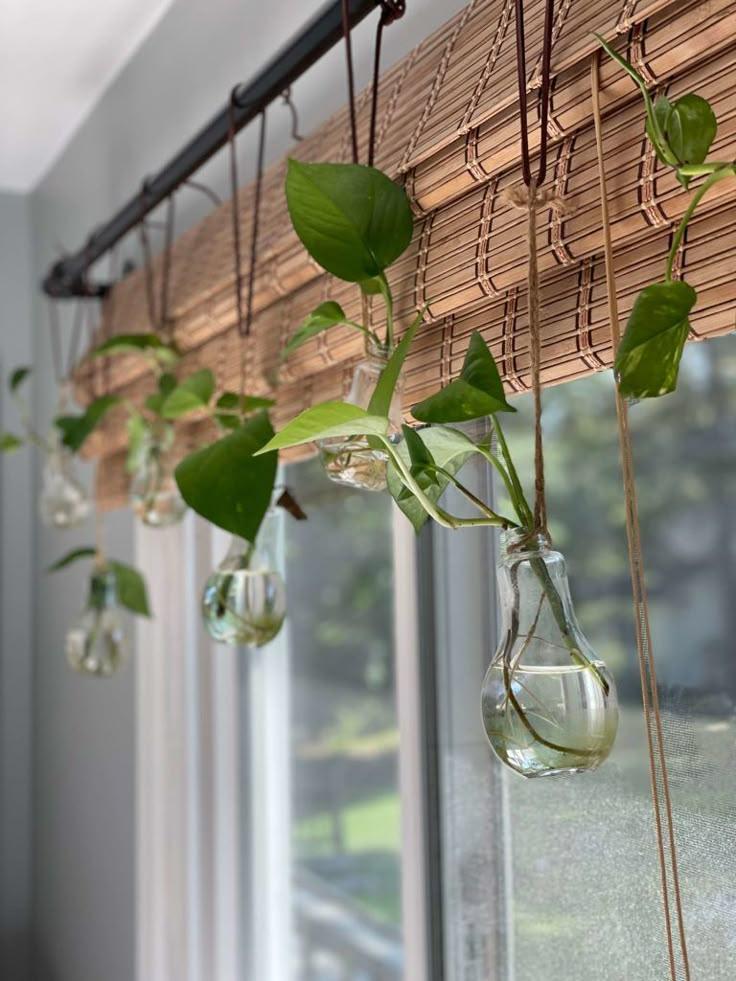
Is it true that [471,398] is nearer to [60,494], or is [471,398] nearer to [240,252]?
[240,252]

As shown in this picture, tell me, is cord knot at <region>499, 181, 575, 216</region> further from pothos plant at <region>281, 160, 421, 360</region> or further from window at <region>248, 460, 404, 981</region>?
window at <region>248, 460, 404, 981</region>

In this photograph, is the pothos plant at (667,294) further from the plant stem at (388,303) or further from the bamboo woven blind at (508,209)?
the plant stem at (388,303)

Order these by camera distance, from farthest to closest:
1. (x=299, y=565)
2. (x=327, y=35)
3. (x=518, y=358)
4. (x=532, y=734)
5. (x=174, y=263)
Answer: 1. (x=299, y=565)
2. (x=174, y=263)
3. (x=327, y=35)
4. (x=518, y=358)
5. (x=532, y=734)

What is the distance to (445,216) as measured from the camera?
2.49 ft

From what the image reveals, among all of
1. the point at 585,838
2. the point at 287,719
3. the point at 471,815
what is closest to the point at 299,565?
the point at 287,719

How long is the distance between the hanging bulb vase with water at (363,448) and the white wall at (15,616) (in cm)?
164

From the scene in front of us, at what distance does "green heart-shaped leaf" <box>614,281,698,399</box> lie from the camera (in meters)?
0.49

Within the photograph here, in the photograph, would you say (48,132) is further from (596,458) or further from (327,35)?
→ (596,458)

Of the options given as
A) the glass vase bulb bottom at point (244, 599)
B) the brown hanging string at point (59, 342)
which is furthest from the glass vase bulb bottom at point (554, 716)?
the brown hanging string at point (59, 342)

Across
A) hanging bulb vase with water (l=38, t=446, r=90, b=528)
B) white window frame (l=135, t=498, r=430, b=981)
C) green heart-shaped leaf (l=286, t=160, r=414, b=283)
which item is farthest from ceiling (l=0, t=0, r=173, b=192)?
green heart-shaped leaf (l=286, t=160, r=414, b=283)

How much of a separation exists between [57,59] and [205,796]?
1223 mm

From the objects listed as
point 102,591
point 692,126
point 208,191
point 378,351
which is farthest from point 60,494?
point 692,126

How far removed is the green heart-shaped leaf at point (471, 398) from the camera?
1.91 feet

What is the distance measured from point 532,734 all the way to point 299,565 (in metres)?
1.65
